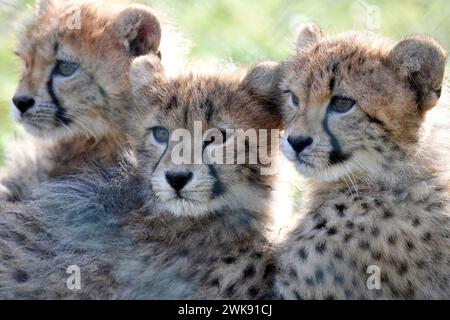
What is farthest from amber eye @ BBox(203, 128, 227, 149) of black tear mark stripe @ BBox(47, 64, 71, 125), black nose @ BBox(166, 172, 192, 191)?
black tear mark stripe @ BBox(47, 64, 71, 125)

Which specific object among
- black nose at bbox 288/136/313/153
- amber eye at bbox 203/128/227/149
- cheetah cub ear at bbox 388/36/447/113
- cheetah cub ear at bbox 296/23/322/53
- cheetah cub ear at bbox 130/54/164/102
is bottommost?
black nose at bbox 288/136/313/153

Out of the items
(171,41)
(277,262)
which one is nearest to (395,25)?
(171,41)

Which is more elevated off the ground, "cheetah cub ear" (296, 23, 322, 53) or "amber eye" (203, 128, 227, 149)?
"cheetah cub ear" (296, 23, 322, 53)

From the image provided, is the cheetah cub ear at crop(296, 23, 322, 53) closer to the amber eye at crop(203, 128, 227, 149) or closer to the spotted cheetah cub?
the spotted cheetah cub

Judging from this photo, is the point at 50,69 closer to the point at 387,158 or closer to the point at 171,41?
the point at 171,41

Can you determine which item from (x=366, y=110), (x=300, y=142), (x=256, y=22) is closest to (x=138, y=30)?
(x=300, y=142)

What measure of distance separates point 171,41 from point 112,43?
359 mm

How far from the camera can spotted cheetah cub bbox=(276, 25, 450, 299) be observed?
327 cm

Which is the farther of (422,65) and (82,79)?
(82,79)

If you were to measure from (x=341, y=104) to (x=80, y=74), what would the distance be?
138 centimetres

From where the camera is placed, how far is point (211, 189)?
11.3 ft

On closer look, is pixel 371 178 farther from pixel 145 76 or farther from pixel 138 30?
pixel 138 30

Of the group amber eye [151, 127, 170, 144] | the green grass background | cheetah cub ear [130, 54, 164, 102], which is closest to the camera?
amber eye [151, 127, 170, 144]

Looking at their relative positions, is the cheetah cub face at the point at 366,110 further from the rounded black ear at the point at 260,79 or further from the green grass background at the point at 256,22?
the green grass background at the point at 256,22
